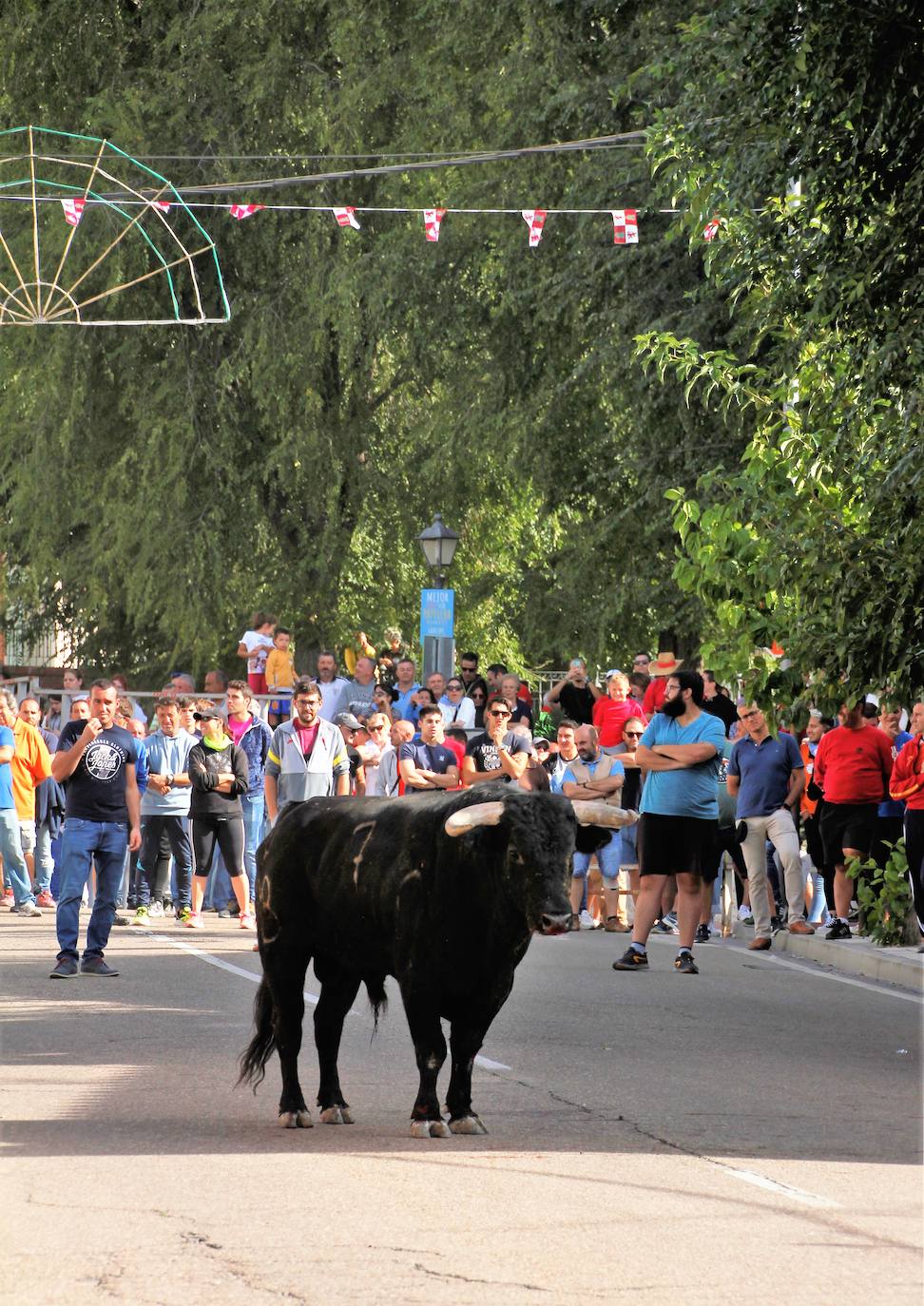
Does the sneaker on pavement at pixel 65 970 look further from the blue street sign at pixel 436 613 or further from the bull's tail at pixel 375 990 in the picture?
the blue street sign at pixel 436 613

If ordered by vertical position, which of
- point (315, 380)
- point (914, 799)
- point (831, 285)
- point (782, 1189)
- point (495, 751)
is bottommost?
point (782, 1189)

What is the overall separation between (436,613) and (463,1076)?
2080 cm

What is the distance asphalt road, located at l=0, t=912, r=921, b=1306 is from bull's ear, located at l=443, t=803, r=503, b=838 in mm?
1221

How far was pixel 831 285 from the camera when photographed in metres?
14.0

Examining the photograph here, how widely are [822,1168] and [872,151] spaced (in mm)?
7208

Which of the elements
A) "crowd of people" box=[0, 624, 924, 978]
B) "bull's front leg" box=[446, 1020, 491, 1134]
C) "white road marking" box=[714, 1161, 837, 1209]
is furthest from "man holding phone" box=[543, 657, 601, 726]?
"white road marking" box=[714, 1161, 837, 1209]

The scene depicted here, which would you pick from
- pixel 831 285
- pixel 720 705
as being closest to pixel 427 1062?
pixel 831 285

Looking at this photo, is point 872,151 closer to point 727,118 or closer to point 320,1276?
point 727,118

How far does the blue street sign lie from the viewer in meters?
29.8

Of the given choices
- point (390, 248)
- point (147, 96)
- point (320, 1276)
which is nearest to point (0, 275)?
point (147, 96)

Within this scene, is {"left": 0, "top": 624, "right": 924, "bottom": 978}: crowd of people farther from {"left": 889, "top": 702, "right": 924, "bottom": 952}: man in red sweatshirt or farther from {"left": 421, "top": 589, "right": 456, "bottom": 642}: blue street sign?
{"left": 421, "top": 589, "right": 456, "bottom": 642}: blue street sign

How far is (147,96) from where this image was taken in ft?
115

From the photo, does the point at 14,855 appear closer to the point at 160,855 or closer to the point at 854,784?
the point at 160,855

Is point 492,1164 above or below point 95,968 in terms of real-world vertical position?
below
